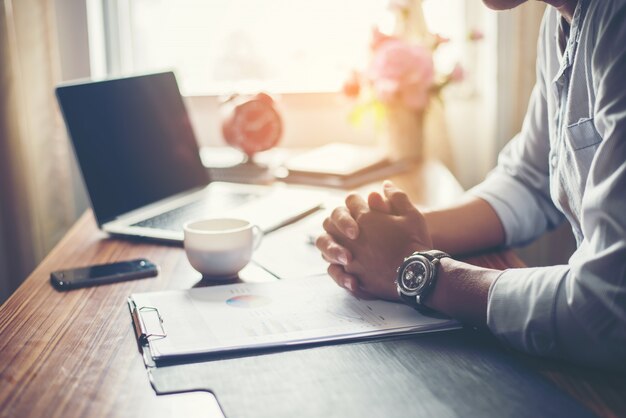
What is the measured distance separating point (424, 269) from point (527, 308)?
0.45ft

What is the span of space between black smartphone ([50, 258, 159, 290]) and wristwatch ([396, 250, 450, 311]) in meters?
0.37

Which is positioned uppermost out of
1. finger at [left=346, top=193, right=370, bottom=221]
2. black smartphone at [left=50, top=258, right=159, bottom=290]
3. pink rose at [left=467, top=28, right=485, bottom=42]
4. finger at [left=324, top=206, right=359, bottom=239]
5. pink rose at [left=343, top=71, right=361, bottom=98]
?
pink rose at [left=467, top=28, right=485, bottom=42]

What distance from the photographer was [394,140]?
1857 millimetres

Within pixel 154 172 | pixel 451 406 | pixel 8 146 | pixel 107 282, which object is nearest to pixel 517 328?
pixel 451 406

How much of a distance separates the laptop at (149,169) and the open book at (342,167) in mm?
88

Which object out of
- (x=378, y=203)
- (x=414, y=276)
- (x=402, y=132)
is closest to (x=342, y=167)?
(x=402, y=132)

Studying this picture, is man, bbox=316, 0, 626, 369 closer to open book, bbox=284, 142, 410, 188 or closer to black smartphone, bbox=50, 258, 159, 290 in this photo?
black smartphone, bbox=50, 258, 159, 290

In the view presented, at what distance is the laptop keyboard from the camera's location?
133cm

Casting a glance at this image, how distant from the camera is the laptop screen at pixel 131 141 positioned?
1301 millimetres

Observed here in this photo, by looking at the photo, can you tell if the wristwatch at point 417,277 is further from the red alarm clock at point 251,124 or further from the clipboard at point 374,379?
the red alarm clock at point 251,124

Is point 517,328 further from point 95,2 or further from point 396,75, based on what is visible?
point 95,2

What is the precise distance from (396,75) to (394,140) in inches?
6.9

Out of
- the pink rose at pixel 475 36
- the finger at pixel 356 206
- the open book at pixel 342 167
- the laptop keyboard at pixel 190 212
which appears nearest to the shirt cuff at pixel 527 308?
the finger at pixel 356 206

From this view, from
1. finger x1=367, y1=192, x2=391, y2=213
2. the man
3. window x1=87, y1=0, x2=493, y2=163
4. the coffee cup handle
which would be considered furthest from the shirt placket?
window x1=87, y1=0, x2=493, y2=163
